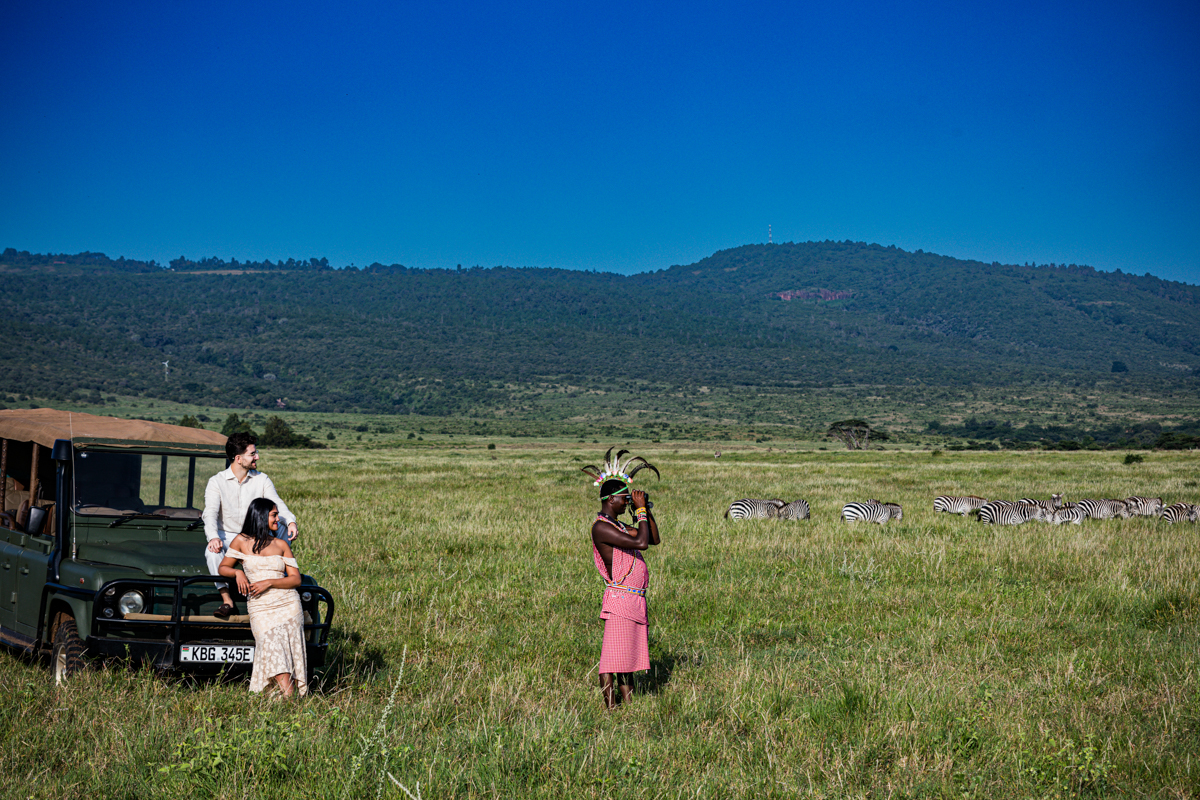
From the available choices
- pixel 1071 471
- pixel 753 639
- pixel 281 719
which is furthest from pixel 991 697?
pixel 1071 471

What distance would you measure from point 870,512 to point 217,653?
15.0m

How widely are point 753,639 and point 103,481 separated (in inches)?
237

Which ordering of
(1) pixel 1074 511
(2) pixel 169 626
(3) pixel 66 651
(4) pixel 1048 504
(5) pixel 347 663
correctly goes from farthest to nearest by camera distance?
(4) pixel 1048 504 → (1) pixel 1074 511 → (5) pixel 347 663 → (3) pixel 66 651 → (2) pixel 169 626

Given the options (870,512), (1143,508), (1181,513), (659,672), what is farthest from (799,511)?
(659,672)

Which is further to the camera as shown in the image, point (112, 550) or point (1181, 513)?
point (1181, 513)

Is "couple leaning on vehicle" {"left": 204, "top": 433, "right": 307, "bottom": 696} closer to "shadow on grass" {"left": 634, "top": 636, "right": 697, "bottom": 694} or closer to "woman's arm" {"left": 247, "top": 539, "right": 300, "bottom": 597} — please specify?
"woman's arm" {"left": 247, "top": 539, "right": 300, "bottom": 597}

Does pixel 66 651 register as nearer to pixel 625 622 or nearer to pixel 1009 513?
pixel 625 622

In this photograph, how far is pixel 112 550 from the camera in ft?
22.4

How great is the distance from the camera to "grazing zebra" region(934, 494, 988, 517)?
64.1 ft

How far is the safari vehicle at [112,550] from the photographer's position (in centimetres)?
605

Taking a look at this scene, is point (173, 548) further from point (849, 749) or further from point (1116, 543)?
point (1116, 543)

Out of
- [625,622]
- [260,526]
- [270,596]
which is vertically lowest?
[625,622]

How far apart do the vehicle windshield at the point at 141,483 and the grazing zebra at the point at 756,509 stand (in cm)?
1258

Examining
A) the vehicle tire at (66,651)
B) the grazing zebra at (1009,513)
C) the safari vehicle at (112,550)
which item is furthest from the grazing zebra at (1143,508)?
the vehicle tire at (66,651)
